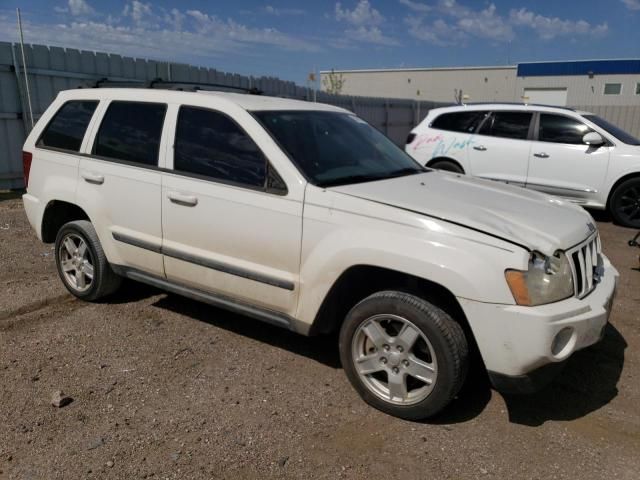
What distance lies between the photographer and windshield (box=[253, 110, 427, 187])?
354 centimetres

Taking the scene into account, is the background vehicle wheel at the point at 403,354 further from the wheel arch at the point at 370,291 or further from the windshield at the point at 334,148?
the windshield at the point at 334,148

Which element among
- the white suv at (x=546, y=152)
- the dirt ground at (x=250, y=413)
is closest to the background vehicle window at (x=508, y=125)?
the white suv at (x=546, y=152)

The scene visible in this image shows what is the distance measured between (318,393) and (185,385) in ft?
2.73

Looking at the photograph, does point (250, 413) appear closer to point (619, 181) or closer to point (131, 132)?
point (131, 132)

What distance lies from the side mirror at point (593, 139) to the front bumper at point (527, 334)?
6040 mm

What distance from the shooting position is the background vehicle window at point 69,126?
4555 mm

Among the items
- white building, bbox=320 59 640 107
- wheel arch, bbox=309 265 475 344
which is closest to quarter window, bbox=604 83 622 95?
white building, bbox=320 59 640 107

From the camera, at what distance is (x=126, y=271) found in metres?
4.34

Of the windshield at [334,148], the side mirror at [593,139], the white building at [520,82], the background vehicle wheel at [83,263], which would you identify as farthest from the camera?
the white building at [520,82]

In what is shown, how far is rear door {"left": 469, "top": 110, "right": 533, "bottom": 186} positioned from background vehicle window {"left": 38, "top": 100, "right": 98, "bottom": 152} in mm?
6153

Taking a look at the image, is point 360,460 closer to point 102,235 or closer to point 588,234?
point 588,234

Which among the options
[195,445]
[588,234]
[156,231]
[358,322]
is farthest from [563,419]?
[156,231]

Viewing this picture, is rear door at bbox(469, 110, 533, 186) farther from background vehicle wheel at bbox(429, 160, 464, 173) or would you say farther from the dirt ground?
the dirt ground

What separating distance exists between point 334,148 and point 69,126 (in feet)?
7.65
